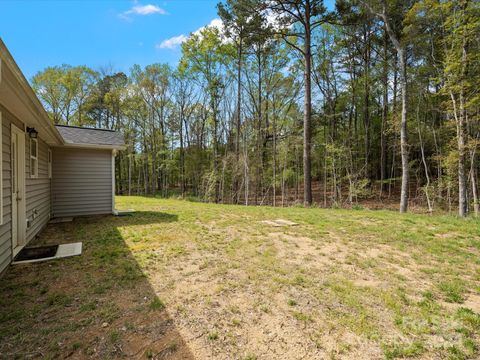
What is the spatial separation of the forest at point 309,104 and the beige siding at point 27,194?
8354 millimetres

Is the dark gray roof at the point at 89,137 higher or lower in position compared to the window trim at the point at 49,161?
higher

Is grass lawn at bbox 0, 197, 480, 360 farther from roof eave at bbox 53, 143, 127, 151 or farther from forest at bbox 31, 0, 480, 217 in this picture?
forest at bbox 31, 0, 480, 217

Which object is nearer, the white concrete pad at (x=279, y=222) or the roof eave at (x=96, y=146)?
the white concrete pad at (x=279, y=222)

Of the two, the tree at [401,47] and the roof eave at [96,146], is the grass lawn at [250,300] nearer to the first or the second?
the roof eave at [96,146]

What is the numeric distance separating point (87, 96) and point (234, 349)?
23857 mm

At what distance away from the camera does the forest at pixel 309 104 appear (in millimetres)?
8305

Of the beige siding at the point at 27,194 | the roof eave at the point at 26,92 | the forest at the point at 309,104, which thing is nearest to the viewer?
the roof eave at the point at 26,92

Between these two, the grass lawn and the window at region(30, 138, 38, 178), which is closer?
the grass lawn

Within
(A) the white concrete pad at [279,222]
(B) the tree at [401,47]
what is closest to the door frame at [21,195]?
(A) the white concrete pad at [279,222]

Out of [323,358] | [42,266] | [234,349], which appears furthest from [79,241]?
[323,358]

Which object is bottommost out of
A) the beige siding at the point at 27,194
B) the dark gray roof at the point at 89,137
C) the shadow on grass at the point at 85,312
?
the shadow on grass at the point at 85,312

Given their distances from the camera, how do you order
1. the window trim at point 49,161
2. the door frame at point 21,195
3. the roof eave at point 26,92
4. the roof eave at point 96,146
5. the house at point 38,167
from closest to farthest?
the roof eave at point 26,92 → the house at point 38,167 → the door frame at point 21,195 → the window trim at point 49,161 → the roof eave at point 96,146

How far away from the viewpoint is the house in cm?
293

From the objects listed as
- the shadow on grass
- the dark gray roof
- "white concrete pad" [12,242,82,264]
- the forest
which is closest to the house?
the dark gray roof
